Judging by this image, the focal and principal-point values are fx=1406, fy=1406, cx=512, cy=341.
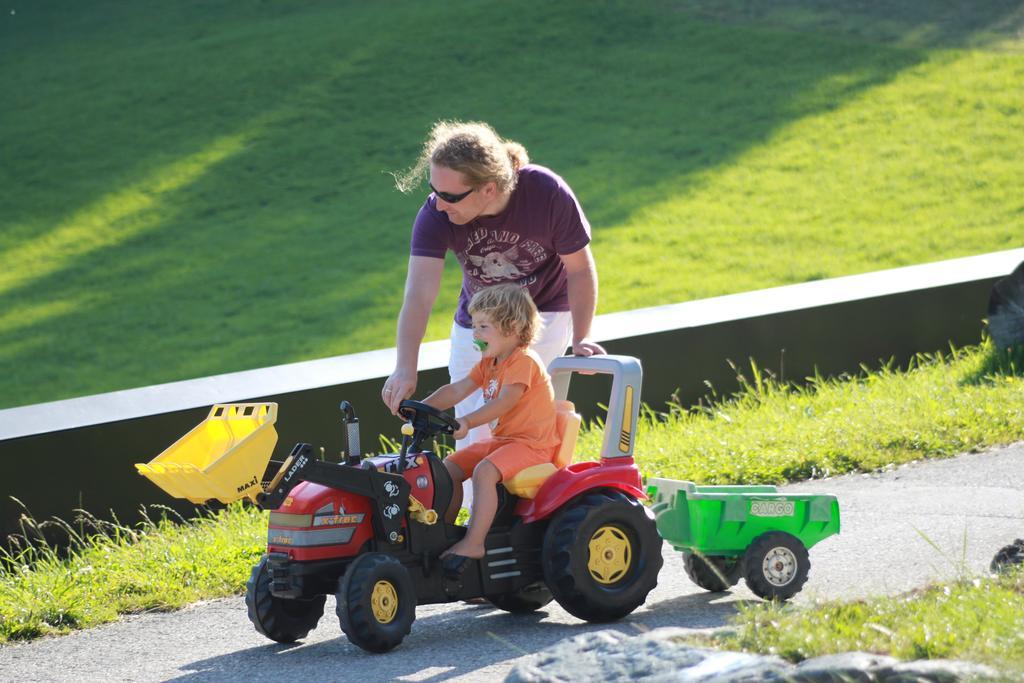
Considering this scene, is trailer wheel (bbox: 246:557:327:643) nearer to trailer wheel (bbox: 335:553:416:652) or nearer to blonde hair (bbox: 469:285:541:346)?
trailer wheel (bbox: 335:553:416:652)

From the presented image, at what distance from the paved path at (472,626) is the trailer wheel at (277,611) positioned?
0.26ft

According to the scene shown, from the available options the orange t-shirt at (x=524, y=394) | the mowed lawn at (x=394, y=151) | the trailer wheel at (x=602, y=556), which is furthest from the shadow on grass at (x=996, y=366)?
the mowed lawn at (x=394, y=151)

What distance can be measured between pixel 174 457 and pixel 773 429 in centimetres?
411

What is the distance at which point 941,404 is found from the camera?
8062 mm

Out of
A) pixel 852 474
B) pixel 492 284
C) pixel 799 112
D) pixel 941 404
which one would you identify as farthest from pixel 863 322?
pixel 799 112

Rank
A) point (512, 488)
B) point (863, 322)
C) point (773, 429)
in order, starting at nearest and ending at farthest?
1. point (512, 488)
2. point (773, 429)
3. point (863, 322)

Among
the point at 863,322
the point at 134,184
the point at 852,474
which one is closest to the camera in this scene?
the point at 852,474

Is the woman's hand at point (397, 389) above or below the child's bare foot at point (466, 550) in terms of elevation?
above

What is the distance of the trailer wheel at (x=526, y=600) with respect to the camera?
528cm

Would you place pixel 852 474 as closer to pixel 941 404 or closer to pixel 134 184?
pixel 941 404

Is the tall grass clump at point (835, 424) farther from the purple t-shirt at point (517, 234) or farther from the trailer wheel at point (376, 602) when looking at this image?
the trailer wheel at point (376, 602)

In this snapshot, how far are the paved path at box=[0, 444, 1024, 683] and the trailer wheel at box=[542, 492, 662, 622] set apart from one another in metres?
0.09

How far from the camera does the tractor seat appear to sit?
506cm

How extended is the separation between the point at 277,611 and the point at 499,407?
1071 mm
